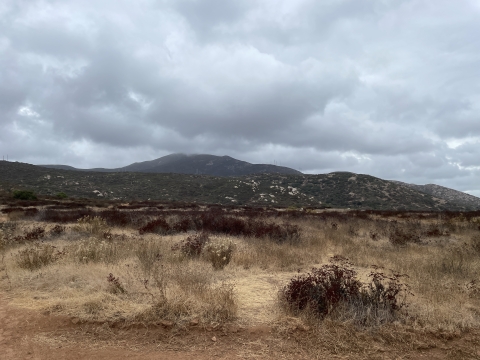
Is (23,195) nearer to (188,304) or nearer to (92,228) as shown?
(92,228)

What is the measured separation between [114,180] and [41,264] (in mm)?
61029

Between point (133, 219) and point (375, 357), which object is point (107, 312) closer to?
point (375, 357)

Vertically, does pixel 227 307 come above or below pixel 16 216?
above

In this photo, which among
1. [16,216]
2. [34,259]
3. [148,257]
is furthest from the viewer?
[16,216]

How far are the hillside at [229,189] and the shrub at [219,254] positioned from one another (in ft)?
144

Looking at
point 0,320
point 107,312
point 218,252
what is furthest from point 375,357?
point 0,320

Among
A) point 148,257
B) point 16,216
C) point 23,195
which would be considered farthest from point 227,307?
point 23,195

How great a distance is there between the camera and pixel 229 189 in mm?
64625

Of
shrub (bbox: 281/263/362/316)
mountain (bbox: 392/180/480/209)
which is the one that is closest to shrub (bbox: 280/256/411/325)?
shrub (bbox: 281/263/362/316)

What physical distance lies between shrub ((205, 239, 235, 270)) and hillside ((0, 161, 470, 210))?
43.9 meters

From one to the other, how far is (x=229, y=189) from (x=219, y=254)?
56.0 m

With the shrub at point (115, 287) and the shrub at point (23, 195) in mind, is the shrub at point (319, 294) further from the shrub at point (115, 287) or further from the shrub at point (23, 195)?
the shrub at point (23, 195)

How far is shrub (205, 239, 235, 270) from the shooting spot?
8617 millimetres

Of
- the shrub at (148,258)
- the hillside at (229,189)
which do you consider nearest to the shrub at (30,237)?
the shrub at (148,258)
